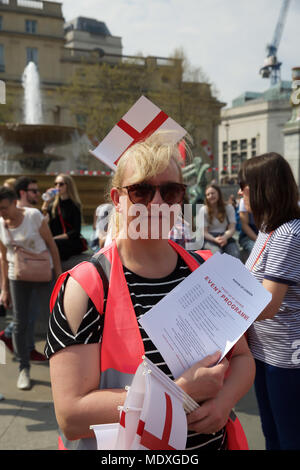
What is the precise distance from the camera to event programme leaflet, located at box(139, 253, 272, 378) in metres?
1.26

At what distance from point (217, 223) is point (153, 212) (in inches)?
191

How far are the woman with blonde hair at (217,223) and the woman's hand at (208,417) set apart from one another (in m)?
4.79

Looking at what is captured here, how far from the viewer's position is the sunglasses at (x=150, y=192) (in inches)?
56.6

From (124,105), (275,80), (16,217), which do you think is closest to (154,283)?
(16,217)

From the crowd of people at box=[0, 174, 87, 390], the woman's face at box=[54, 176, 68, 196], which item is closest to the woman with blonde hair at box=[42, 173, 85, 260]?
the woman's face at box=[54, 176, 68, 196]

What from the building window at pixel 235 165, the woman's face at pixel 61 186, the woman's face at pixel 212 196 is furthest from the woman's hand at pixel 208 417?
the building window at pixel 235 165

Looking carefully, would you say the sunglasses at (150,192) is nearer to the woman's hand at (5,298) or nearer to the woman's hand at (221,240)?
the woman's hand at (5,298)

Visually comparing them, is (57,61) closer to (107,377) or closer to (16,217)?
(16,217)

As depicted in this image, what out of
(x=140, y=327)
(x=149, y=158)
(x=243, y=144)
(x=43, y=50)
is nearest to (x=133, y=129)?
(x=149, y=158)

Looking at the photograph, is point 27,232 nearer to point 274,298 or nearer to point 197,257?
point 274,298

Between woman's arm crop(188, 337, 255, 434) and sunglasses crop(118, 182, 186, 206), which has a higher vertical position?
sunglasses crop(118, 182, 186, 206)

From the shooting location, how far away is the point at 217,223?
623 cm

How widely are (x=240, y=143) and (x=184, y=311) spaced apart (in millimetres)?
76691

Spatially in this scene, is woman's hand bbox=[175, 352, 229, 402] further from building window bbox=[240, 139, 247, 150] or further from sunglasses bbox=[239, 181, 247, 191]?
building window bbox=[240, 139, 247, 150]
